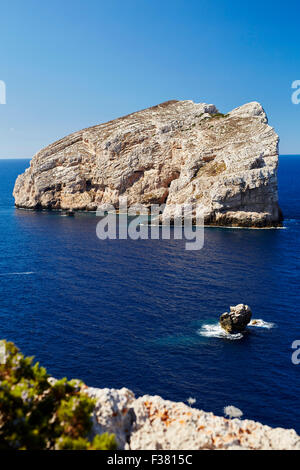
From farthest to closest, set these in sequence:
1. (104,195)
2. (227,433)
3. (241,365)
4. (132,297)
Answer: (104,195) → (132,297) → (241,365) → (227,433)

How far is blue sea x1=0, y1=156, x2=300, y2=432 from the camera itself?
45.0 meters

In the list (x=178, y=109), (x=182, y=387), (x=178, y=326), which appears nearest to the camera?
(x=182, y=387)

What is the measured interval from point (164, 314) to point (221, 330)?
389 inches

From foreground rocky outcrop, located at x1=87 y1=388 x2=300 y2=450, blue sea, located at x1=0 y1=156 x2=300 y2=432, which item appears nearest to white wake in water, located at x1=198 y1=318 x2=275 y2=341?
blue sea, located at x1=0 y1=156 x2=300 y2=432

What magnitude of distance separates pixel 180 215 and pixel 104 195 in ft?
155

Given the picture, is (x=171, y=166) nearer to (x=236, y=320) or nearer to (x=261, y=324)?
(x=261, y=324)

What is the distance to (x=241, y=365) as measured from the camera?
161 feet

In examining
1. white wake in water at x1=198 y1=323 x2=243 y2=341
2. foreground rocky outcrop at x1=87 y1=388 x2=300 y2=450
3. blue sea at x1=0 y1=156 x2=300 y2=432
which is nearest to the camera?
foreground rocky outcrop at x1=87 y1=388 x2=300 y2=450

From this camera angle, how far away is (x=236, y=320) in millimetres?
57281

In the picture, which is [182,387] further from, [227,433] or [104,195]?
[104,195]

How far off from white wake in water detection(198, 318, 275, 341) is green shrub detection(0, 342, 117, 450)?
1423 inches

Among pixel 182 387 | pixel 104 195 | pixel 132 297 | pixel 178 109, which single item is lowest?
pixel 182 387

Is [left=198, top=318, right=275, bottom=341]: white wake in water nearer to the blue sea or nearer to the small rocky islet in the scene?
the blue sea

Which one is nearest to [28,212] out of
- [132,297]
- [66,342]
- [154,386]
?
[132,297]
